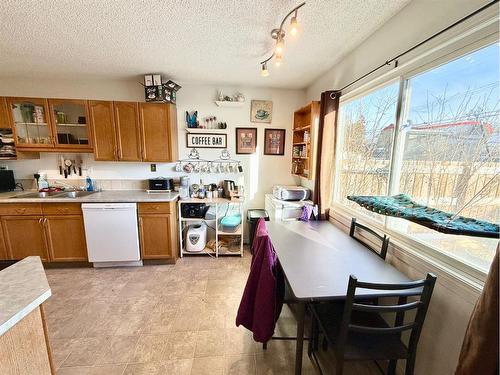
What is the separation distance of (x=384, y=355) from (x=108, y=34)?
2.98 m

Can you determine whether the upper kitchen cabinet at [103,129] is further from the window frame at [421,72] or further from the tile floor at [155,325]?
the window frame at [421,72]

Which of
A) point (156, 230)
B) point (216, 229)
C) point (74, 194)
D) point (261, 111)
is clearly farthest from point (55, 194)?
point (261, 111)

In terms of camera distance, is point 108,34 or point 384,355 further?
point 108,34

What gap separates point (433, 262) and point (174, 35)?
249 centimetres

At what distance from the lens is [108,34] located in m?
1.85

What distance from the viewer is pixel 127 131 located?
2912 millimetres

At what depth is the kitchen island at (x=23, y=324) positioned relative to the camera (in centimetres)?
81

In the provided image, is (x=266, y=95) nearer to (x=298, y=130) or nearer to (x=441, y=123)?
(x=298, y=130)

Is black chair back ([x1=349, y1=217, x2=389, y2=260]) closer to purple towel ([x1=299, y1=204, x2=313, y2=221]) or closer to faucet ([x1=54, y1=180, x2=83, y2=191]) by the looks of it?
purple towel ([x1=299, y1=204, x2=313, y2=221])

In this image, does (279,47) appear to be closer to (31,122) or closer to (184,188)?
(184,188)

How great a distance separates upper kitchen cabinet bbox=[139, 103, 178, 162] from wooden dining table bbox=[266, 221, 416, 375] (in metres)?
1.87

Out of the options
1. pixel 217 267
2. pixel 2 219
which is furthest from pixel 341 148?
pixel 2 219

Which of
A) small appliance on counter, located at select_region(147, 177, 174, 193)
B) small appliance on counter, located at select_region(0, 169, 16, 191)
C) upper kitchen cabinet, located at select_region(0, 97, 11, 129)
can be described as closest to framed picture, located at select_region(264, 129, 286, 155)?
small appliance on counter, located at select_region(147, 177, 174, 193)

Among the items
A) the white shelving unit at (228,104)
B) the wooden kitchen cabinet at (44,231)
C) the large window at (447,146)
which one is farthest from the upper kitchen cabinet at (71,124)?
the large window at (447,146)
